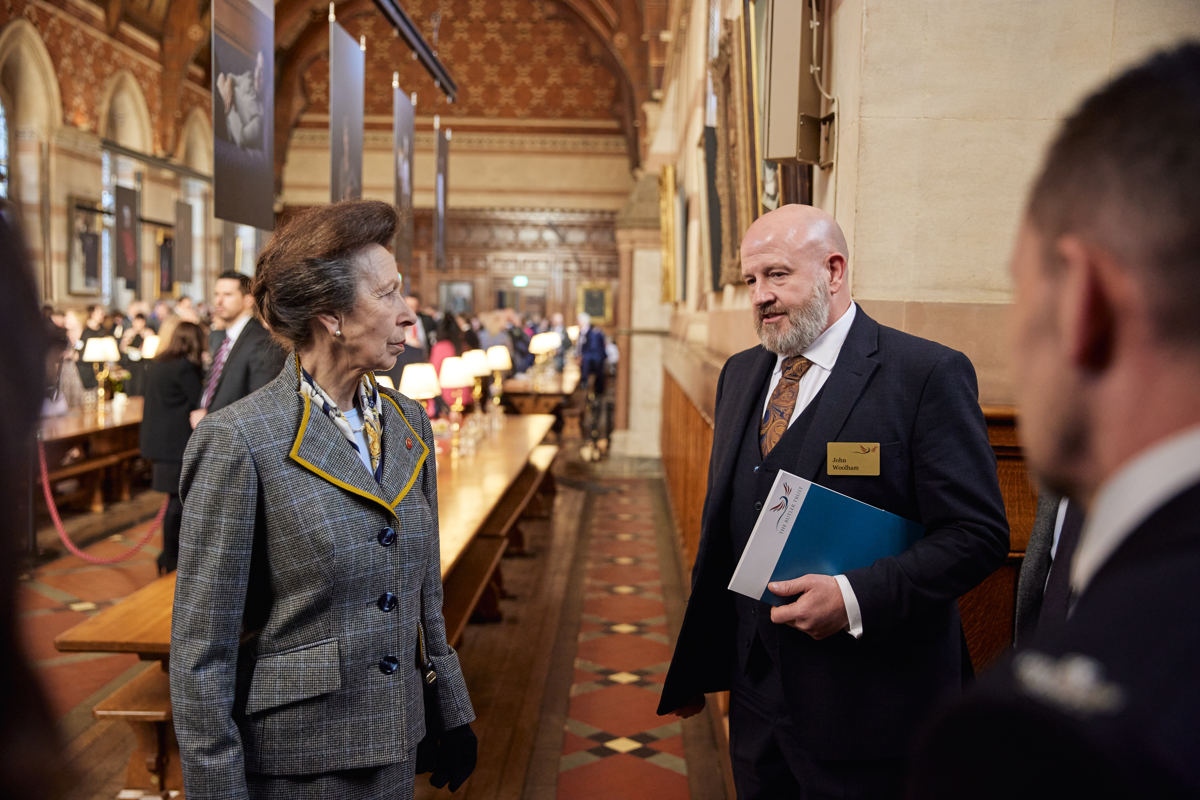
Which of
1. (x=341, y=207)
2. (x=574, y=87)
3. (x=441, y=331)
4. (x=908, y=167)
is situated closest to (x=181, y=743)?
(x=341, y=207)

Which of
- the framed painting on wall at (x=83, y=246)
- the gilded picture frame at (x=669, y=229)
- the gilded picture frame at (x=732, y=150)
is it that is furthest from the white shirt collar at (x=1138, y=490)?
the framed painting on wall at (x=83, y=246)

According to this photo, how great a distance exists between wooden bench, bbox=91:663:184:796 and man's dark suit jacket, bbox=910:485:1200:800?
11.4 ft

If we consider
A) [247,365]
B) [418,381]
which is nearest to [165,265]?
[418,381]

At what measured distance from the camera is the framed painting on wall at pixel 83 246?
18484 millimetres

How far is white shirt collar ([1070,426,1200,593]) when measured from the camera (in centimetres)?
55

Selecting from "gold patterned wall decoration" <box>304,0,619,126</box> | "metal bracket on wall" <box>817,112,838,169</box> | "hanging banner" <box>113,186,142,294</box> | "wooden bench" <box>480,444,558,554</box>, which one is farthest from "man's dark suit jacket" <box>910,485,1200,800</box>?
"gold patterned wall decoration" <box>304,0,619,126</box>

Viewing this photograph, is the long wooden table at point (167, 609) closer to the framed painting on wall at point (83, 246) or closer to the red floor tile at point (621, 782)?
the red floor tile at point (621, 782)

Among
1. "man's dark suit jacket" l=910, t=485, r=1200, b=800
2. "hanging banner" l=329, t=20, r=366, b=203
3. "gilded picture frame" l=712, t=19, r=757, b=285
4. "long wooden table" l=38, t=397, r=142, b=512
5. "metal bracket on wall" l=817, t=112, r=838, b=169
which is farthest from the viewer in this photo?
"long wooden table" l=38, t=397, r=142, b=512

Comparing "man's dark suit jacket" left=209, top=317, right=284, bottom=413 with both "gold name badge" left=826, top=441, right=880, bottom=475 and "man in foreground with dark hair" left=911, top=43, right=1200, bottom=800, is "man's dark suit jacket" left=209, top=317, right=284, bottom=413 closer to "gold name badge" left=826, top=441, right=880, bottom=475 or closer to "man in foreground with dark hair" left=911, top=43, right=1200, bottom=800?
"gold name badge" left=826, top=441, right=880, bottom=475

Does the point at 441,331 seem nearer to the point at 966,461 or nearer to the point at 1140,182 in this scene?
the point at 966,461

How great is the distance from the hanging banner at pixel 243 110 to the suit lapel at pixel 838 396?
3.37 metres

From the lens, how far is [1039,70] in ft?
9.34

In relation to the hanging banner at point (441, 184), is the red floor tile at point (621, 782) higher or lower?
lower

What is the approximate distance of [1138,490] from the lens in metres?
0.57
